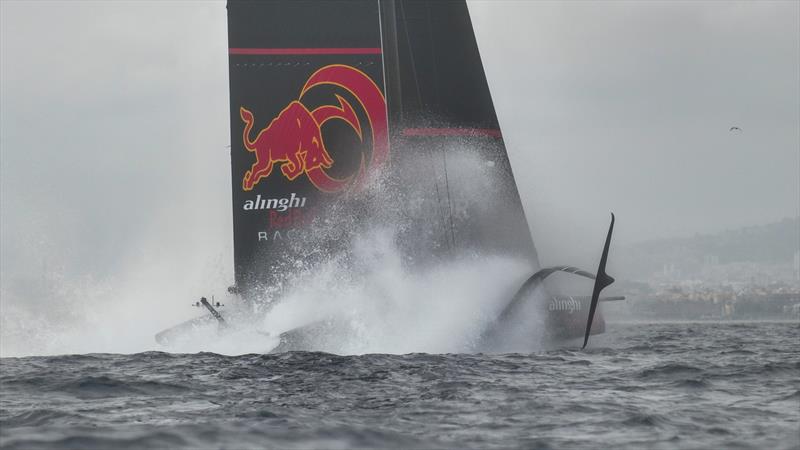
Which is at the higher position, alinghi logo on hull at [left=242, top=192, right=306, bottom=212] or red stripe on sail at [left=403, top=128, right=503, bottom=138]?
red stripe on sail at [left=403, top=128, right=503, bottom=138]

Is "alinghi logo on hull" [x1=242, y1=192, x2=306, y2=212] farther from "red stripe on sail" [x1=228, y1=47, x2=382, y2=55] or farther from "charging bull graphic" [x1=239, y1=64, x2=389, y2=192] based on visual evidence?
"red stripe on sail" [x1=228, y1=47, x2=382, y2=55]

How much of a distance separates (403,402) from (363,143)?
9.46 meters

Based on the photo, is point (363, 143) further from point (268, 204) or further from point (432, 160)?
point (268, 204)

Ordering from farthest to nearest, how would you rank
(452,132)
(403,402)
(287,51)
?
(452,132), (287,51), (403,402)

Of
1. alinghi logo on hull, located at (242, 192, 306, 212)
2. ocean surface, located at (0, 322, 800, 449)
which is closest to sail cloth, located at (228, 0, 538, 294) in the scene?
alinghi logo on hull, located at (242, 192, 306, 212)

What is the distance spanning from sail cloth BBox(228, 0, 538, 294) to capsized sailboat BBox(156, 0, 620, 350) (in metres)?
0.02

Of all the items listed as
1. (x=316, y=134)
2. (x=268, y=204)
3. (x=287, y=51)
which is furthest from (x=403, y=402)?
(x=287, y=51)

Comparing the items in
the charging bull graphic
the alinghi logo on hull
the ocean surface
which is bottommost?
the ocean surface

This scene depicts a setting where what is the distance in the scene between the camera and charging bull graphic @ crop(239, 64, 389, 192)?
1859cm

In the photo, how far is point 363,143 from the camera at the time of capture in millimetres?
18953

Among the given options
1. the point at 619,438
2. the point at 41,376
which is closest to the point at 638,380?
the point at 619,438

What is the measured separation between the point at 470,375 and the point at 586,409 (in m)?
2.86

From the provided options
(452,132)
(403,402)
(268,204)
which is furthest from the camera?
(452,132)

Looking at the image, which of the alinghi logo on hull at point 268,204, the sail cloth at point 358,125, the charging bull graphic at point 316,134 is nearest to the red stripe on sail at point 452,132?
Answer: the sail cloth at point 358,125
